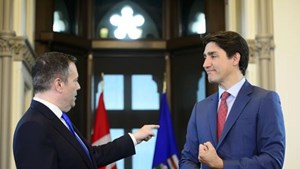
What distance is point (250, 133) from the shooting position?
99.4 inches

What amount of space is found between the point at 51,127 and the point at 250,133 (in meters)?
0.89

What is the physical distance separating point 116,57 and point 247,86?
3.71 metres

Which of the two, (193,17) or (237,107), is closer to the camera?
(237,107)

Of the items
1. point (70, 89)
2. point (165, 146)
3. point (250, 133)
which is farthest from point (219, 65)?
point (165, 146)

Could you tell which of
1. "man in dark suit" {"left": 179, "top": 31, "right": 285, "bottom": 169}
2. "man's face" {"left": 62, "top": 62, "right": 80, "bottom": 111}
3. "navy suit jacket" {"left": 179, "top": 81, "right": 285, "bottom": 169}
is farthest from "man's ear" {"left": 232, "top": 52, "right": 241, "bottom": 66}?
"man's face" {"left": 62, "top": 62, "right": 80, "bottom": 111}

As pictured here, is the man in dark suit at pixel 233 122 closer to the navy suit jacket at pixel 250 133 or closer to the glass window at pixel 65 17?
the navy suit jacket at pixel 250 133

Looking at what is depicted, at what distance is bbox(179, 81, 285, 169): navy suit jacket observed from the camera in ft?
8.01

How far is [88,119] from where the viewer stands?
20.0ft

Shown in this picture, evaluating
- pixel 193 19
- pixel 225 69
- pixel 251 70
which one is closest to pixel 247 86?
pixel 225 69

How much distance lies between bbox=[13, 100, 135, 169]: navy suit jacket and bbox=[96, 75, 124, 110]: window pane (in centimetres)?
356

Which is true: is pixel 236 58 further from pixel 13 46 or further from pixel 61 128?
pixel 13 46

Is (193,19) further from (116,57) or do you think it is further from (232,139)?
(232,139)

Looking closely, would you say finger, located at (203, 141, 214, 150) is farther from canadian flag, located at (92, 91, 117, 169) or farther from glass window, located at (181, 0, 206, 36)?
glass window, located at (181, 0, 206, 36)

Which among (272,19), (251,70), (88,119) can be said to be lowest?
(88,119)
